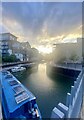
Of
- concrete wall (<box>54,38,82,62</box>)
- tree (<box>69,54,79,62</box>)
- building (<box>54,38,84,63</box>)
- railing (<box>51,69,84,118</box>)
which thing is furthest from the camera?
concrete wall (<box>54,38,82,62</box>)

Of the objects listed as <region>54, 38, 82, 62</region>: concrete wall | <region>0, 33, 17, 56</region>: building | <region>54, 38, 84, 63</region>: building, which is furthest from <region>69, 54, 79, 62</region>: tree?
<region>0, 33, 17, 56</region>: building

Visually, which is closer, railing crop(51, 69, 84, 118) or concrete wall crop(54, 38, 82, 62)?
railing crop(51, 69, 84, 118)

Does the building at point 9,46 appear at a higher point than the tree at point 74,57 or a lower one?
higher

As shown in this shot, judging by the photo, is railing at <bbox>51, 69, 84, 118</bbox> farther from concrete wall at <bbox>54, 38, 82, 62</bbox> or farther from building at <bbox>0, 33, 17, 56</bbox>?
building at <bbox>0, 33, 17, 56</bbox>

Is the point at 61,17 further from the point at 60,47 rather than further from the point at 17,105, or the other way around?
the point at 60,47

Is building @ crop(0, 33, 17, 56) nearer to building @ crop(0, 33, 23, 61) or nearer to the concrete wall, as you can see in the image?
building @ crop(0, 33, 23, 61)

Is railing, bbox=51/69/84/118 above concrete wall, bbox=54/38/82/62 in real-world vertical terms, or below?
below

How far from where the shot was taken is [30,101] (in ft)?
13.5

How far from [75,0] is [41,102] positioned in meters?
5.21

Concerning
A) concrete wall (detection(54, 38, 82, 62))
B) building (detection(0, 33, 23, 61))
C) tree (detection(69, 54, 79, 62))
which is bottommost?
tree (detection(69, 54, 79, 62))

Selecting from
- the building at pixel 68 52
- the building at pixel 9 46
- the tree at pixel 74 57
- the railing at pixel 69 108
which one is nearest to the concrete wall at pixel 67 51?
the building at pixel 68 52

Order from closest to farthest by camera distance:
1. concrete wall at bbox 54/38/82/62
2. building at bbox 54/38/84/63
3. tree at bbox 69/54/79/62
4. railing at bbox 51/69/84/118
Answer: railing at bbox 51/69/84/118 → tree at bbox 69/54/79/62 → building at bbox 54/38/84/63 → concrete wall at bbox 54/38/82/62

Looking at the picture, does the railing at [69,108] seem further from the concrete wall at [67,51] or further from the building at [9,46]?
the building at [9,46]

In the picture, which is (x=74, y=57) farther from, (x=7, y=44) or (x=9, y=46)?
(x=7, y=44)
